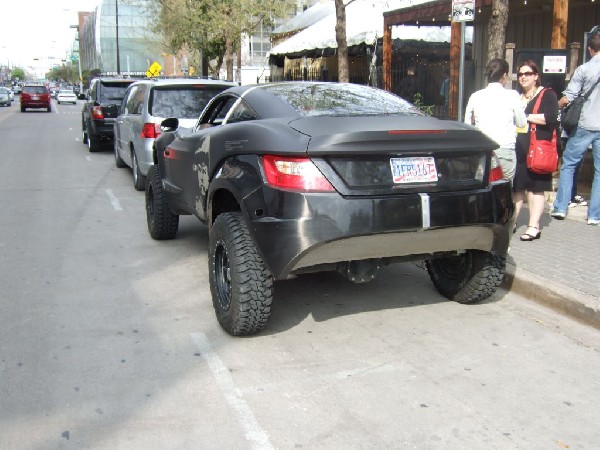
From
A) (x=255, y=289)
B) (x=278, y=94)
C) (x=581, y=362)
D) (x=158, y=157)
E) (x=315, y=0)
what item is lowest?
(x=581, y=362)

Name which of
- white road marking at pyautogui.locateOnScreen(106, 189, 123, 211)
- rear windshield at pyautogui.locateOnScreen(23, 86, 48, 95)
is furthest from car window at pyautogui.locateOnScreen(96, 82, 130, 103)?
rear windshield at pyautogui.locateOnScreen(23, 86, 48, 95)

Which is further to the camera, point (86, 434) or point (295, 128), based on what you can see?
point (295, 128)

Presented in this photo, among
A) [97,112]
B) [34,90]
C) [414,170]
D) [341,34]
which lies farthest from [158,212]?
[34,90]

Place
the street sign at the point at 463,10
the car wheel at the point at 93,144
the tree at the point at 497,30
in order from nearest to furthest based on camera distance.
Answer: the street sign at the point at 463,10
the tree at the point at 497,30
the car wheel at the point at 93,144

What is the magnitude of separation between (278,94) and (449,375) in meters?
2.44

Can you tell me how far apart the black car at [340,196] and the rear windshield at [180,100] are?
4665 mm

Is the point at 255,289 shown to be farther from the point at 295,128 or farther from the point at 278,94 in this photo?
the point at 278,94

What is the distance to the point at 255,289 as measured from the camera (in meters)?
4.33

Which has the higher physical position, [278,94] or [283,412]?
[278,94]

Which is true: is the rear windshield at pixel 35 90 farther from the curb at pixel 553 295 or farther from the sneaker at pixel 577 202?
the curb at pixel 553 295

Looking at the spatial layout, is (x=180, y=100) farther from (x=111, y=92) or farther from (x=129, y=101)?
(x=111, y=92)

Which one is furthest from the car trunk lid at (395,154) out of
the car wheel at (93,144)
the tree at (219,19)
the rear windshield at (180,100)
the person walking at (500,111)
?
the tree at (219,19)

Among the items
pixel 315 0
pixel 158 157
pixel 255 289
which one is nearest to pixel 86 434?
pixel 255 289

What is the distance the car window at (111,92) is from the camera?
16547mm
